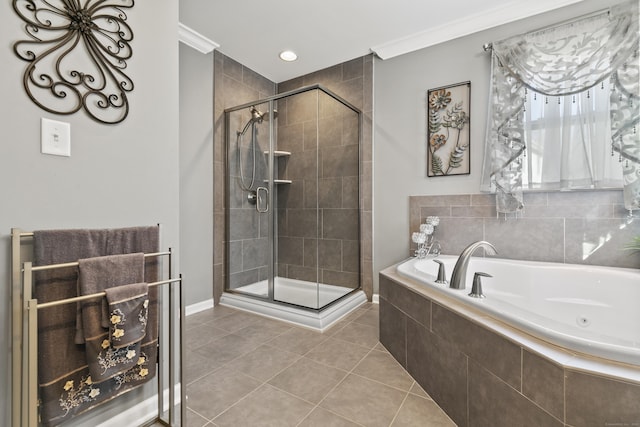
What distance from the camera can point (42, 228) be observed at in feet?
3.34

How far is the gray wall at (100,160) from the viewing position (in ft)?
3.11

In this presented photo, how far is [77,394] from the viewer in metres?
1.05

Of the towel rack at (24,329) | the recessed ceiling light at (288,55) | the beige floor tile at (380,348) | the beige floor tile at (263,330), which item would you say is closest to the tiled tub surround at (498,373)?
the beige floor tile at (380,348)

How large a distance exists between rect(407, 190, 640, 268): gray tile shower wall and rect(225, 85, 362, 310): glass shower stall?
970 millimetres

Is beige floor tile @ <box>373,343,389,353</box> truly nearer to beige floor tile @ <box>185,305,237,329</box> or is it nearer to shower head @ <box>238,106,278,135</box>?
beige floor tile @ <box>185,305,237,329</box>

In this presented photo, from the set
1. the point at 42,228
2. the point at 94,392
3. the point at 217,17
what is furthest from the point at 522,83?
the point at 94,392

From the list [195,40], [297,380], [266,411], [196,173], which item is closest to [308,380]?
[297,380]

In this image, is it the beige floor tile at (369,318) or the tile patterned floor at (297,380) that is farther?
the beige floor tile at (369,318)

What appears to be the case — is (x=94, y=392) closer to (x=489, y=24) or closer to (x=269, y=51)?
(x=269, y=51)

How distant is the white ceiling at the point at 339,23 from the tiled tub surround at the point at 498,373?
86.1 inches

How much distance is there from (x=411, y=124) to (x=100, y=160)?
2.49m

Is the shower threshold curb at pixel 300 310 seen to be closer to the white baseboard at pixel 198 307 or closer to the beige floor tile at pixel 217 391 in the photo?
the white baseboard at pixel 198 307

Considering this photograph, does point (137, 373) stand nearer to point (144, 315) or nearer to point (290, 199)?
point (144, 315)

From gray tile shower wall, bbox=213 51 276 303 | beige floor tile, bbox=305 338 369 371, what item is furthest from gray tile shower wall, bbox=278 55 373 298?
beige floor tile, bbox=305 338 369 371
